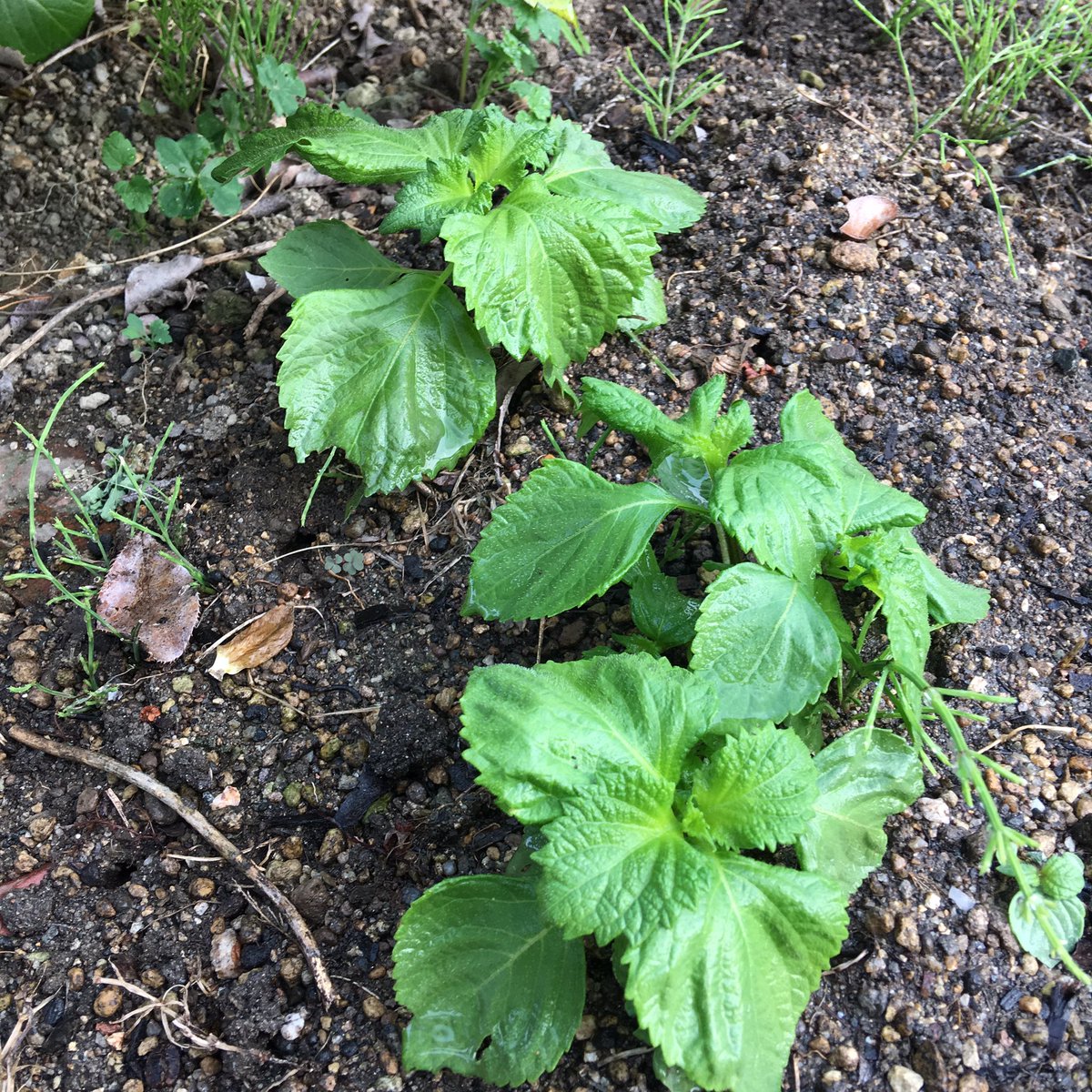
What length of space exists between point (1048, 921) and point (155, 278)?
92.3 inches

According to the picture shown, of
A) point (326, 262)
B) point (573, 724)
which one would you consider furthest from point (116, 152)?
point (573, 724)

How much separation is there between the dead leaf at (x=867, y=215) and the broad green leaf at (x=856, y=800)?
133 centimetres

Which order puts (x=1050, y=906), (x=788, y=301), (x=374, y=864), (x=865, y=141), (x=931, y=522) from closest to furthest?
1. (x=1050, y=906)
2. (x=374, y=864)
3. (x=931, y=522)
4. (x=788, y=301)
5. (x=865, y=141)

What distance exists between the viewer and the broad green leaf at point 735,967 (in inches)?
50.9

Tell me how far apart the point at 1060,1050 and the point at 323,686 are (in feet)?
4.56

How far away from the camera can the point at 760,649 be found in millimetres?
1578

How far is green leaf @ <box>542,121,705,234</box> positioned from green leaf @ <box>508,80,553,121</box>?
17 centimetres

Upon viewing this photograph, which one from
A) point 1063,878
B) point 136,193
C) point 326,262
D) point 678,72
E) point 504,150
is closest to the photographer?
point 1063,878

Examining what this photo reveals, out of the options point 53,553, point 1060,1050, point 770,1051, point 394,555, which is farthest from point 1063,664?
point 53,553

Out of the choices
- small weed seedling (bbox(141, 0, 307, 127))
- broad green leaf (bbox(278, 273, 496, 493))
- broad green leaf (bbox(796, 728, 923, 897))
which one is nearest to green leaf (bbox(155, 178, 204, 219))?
small weed seedling (bbox(141, 0, 307, 127))

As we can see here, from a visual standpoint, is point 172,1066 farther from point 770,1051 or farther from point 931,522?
point 931,522

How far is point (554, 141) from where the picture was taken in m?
2.05

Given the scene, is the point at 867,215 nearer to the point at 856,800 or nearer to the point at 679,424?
the point at 679,424

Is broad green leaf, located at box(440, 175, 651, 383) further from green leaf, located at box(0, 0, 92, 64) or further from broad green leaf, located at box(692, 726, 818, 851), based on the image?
green leaf, located at box(0, 0, 92, 64)
